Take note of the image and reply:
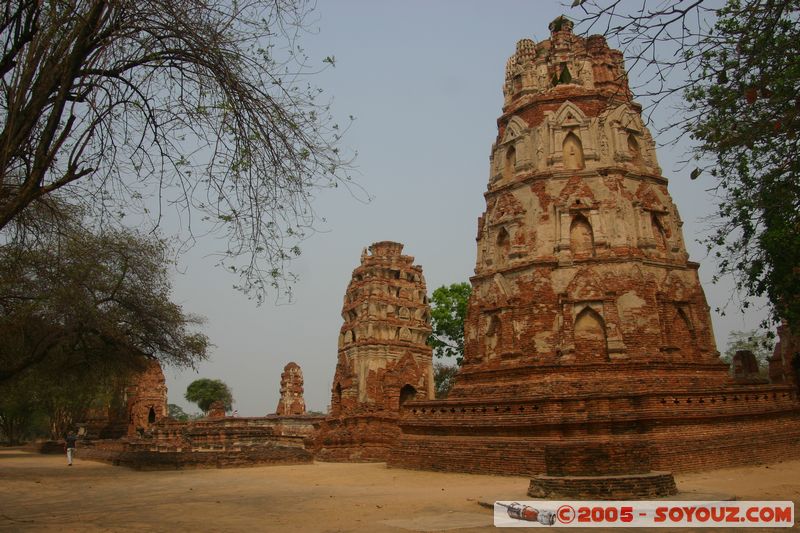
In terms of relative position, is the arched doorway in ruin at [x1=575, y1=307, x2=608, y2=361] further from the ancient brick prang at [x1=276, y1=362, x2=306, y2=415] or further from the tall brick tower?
the ancient brick prang at [x1=276, y1=362, x2=306, y2=415]

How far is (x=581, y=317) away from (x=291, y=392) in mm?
19523

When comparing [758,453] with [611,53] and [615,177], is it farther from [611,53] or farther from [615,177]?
[611,53]

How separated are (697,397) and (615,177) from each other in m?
6.09

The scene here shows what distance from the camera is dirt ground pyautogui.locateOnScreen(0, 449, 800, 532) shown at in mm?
7949

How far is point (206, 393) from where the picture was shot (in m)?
73.2

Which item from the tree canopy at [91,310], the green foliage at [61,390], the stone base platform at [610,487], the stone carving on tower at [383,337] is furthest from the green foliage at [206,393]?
the stone base platform at [610,487]

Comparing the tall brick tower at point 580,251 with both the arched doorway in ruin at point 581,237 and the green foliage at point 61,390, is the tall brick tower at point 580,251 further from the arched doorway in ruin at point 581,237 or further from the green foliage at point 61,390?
the green foliage at point 61,390

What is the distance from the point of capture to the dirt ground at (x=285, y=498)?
7.95 metres

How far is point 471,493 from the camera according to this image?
10.9 metres

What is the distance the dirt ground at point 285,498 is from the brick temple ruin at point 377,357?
7230 millimetres

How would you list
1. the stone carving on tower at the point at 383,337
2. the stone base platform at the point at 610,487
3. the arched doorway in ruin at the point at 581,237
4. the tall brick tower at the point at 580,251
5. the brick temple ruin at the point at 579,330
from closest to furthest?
the stone base platform at the point at 610,487
the brick temple ruin at the point at 579,330
the tall brick tower at the point at 580,251
the arched doorway in ruin at the point at 581,237
the stone carving on tower at the point at 383,337

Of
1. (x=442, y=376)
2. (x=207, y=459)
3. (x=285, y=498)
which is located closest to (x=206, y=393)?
(x=442, y=376)

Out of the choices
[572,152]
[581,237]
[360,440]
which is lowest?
[360,440]

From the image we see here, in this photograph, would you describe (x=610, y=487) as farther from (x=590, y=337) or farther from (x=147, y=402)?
(x=147, y=402)
